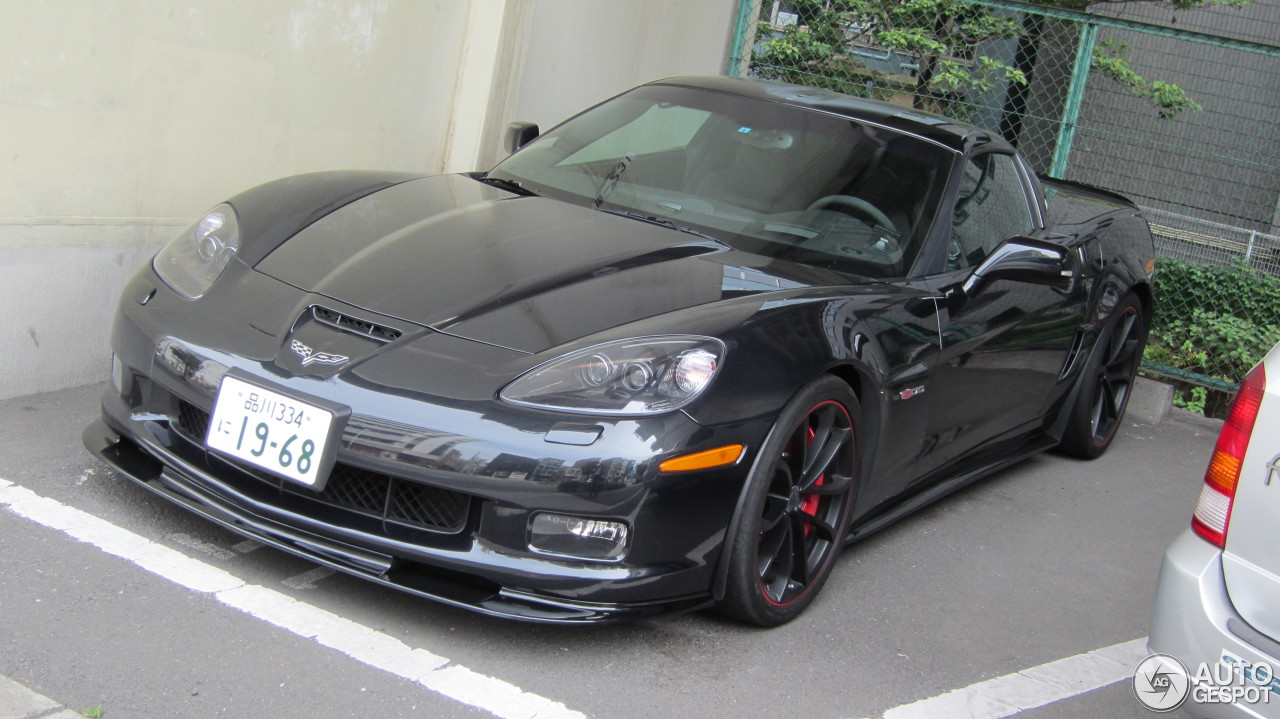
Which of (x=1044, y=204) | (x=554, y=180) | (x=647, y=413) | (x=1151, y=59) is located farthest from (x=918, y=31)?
(x=647, y=413)

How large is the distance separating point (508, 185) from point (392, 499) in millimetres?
1557

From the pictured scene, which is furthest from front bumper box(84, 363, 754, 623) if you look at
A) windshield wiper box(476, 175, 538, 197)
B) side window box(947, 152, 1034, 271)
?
side window box(947, 152, 1034, 271)

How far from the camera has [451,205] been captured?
12.1 ft

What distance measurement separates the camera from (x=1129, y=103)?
1059 cm

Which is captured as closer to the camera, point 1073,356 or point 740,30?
point 1073,356

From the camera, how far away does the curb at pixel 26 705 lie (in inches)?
90.5

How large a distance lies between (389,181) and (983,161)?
2.06 meters

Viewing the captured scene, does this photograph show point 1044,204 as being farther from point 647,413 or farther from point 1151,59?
point 1151,59

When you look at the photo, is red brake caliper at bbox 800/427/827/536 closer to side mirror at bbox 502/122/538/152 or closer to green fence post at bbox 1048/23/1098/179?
side mirror at bbox 502/122/538/152

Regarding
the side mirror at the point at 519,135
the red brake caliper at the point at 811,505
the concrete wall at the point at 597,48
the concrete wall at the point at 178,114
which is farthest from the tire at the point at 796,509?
the concrete wall at the point at 597,48

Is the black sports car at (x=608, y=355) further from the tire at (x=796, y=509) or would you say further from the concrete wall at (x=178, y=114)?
the concrete wall at (x=178, y=114)

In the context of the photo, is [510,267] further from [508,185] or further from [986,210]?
[986,210]

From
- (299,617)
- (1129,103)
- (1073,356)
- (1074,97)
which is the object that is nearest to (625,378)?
(299,617)

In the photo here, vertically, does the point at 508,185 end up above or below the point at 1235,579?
above
